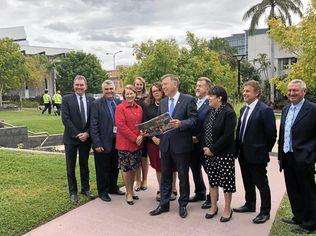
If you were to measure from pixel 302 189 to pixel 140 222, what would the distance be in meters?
2.10

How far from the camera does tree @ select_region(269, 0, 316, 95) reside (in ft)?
34.6

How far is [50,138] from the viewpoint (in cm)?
1471

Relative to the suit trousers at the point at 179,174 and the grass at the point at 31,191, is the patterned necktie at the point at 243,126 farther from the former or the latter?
the grass at the point at 31,191

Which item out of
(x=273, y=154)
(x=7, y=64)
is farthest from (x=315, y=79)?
(x=7, y=64)

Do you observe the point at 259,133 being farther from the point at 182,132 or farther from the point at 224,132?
the point at 182,132

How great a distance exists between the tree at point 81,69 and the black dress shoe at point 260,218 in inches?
2054

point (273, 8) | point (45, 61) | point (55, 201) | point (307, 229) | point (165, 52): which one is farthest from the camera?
point (45, 61)

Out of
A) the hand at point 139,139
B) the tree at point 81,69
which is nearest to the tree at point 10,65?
the tree at point 81,69

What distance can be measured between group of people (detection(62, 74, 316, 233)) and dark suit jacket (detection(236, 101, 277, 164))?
0.04 ft

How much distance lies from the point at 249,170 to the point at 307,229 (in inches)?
40.0

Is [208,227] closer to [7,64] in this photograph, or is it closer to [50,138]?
[50,138]

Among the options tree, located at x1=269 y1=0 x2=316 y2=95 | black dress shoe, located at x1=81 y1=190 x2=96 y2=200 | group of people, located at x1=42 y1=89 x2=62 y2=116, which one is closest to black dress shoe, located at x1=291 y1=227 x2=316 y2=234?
black dress shoe, located at x1=81 y1=190 x2=96 y2=200

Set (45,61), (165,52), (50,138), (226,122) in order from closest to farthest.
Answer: (226,122)
(50,138)
(165,52)
(45,61)

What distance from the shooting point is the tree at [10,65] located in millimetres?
41781
